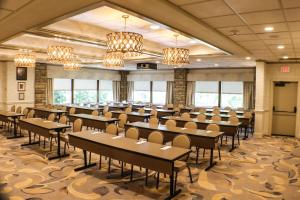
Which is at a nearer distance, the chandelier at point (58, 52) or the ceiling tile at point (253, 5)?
the ceiling tile at point (253, 5)

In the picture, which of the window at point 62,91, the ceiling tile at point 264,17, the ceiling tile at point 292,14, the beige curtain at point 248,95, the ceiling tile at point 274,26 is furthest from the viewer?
the window at point 62,91

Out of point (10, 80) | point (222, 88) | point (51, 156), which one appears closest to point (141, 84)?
point (222, 88)

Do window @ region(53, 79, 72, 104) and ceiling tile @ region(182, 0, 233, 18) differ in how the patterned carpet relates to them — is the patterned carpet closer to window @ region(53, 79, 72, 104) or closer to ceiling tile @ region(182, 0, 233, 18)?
ceiling tile @ region(182, 0, 233, 18)

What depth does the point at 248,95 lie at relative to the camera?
42.2ft

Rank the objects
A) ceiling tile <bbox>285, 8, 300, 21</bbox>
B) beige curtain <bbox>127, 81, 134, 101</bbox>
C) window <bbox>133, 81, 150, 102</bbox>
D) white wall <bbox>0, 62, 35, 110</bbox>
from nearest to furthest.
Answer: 1. ceiling tile <bbox>285, 8, 300, 21</bbox>
2. white wall <bbox>0, 62, 35, 110</bbox>
3. window <bbox>133, 81, 150, 102</bbox>
4. beige curtain <bbox>127, 81, 134, 101</bbox>

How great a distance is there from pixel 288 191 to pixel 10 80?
39.4ft

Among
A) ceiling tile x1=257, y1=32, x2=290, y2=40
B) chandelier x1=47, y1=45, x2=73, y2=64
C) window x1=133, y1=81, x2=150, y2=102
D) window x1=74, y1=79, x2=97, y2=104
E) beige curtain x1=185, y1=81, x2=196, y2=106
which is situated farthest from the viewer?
window x1=133, y1=81, x2=150, y2=102

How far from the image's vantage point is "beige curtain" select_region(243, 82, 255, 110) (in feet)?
41.9

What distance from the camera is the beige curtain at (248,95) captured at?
12781mm

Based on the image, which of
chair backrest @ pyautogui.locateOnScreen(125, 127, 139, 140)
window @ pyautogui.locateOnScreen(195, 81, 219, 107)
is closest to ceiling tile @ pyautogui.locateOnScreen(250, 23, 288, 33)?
chair backrest @ pyautogui.locateOnScreen(125, 127, 139, 140)

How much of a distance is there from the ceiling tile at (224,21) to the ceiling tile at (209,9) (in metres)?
0.20

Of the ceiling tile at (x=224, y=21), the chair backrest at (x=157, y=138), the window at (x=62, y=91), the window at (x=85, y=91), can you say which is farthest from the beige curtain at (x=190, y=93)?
the ceiling tile at (x=224, y=21)

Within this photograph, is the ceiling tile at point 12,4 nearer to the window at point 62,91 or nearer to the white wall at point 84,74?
the white wall at point 84,74

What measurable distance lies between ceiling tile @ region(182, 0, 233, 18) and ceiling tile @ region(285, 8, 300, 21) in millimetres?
812
